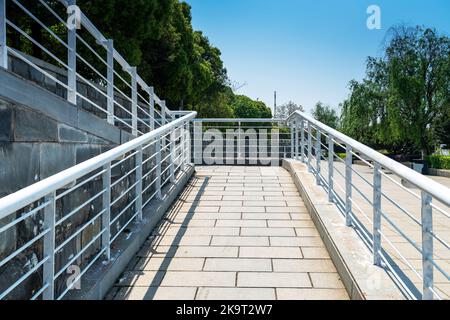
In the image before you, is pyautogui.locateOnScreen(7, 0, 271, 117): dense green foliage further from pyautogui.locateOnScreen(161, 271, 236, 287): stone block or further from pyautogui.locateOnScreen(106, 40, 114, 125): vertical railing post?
pyautogui.locateOnScreen(161, 271, 236, 287): stone block

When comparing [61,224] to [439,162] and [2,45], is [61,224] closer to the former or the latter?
[2,45]

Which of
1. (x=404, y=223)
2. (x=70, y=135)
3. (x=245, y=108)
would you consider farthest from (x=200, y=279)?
(x=245, y=108)

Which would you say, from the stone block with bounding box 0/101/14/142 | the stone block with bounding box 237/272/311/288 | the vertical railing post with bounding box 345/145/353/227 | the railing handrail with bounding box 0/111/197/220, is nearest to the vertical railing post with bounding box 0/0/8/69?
the stone block with bounding box 0/101/14/142

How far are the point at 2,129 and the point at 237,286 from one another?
1.73 meters

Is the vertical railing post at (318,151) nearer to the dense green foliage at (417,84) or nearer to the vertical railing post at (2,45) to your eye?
the vertical railing post at (2,45)

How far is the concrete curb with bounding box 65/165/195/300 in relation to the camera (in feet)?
7.60

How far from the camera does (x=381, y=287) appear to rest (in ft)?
7.40

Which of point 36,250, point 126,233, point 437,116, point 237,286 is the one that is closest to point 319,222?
point 237,286

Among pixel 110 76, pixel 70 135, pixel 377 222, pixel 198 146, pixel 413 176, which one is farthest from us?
pixel 198 146

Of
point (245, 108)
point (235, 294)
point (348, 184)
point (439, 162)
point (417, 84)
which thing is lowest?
point (235, 294)

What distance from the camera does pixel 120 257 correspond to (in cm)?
281

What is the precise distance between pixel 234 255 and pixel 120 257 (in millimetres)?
923

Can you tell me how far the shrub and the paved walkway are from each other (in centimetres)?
1205

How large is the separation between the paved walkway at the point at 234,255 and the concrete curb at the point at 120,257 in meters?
0.07
